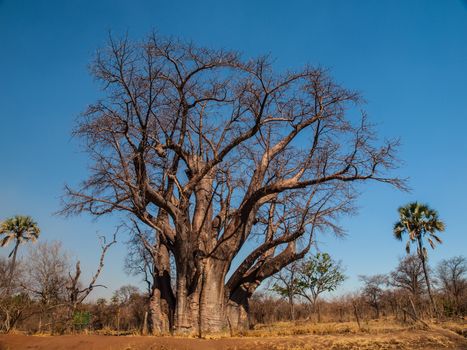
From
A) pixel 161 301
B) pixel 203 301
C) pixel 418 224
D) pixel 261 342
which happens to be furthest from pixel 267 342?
pixel 418 224

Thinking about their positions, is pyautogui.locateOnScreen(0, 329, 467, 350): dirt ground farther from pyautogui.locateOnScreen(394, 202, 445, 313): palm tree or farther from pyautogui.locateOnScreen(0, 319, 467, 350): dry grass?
pyautogui.locateOnScreen(394, 202, 445, 313): palm tree

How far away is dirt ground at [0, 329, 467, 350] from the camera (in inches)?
361

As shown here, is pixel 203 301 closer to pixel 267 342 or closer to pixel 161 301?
pixel 161 301

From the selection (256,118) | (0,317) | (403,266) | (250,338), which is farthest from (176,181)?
(403,266)

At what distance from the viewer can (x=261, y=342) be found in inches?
370

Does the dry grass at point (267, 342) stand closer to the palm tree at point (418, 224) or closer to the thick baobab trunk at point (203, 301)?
the thick baobab trunk at point (203, 301)

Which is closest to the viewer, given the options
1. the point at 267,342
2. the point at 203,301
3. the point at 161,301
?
the point at 267,342

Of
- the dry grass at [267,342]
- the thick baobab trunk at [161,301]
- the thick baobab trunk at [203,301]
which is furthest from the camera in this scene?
the thick baobab trunk at [161,301]

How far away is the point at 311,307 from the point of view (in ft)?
106

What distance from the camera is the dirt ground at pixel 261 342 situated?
9.18m

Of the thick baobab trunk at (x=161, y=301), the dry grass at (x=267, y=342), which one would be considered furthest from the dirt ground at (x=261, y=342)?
the thick baobab trunk at (x=161, y=301)

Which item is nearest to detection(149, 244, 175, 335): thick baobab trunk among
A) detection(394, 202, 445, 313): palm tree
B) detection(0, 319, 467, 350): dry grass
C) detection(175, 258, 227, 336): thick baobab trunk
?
detection(175, 258, 227, 336): thick baobab trunk

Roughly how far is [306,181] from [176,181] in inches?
165

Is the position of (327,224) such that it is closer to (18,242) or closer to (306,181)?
(306,181)
